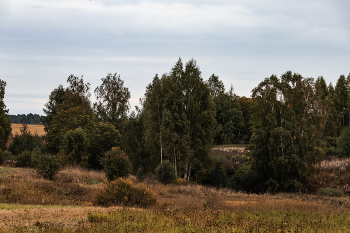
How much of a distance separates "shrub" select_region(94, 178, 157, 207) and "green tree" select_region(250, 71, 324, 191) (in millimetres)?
21338

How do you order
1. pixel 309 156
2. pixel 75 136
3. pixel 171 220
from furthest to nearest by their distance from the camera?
1. pixel 75 136
2. pixel 309 156
3. pixel 171 220

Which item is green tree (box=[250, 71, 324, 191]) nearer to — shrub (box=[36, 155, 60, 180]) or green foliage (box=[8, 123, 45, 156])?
shrub (box=[36, 155, 60, 180])

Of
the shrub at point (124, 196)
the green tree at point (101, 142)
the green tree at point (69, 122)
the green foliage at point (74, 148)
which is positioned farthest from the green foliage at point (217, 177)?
the shrub at point (124, 196)

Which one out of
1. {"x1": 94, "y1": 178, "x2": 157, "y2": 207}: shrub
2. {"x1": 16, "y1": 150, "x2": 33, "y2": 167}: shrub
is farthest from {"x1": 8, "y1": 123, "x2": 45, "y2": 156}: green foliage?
{"x1": 94, "y1": 178, "x2": 157, "y2": 207}: shrub

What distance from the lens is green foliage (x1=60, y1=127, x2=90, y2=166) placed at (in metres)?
39.8

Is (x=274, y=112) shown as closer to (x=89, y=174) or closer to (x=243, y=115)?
(x=89, y=174)

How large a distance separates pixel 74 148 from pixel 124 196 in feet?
84.4

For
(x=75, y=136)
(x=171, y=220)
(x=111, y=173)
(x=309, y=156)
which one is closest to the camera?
(x=171, y=220)

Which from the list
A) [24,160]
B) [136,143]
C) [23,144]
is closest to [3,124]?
[23,144]

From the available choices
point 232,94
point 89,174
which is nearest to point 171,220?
point 89,174

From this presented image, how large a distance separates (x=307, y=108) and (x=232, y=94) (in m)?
45.1

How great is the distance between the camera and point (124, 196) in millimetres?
16031

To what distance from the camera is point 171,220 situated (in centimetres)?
1056

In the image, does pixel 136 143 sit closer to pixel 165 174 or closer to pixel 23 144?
pixel 165 174
